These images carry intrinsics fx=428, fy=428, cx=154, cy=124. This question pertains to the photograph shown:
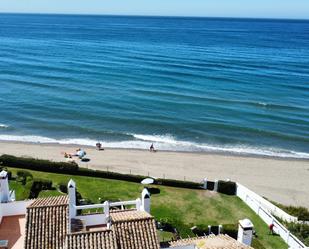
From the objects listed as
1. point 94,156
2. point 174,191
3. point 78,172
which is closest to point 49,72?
point 94,156

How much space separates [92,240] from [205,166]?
26.1m

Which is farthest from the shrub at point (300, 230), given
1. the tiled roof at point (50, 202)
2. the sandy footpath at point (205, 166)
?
the tiled roof at point (50, 202)

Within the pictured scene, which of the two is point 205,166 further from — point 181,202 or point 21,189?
point 21,189

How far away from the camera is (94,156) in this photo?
4078cm

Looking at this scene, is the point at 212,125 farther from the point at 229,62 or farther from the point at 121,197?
the point at 229,62

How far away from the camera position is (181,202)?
30.5 m

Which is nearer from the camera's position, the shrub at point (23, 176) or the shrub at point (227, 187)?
the shrub at point (23, 176)

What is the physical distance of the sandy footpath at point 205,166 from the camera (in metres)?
36.5

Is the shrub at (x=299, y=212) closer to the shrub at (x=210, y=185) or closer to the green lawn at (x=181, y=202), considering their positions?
the green lawn at (x=181, y=202)

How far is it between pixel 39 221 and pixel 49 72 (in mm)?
59217

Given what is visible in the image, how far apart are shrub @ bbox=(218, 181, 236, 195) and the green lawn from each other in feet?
1.74

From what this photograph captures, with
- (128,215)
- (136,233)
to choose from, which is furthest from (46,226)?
(136,233)

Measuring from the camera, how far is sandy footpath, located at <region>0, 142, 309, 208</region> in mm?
36531

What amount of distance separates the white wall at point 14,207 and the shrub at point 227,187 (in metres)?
16.7
